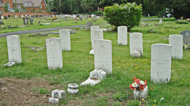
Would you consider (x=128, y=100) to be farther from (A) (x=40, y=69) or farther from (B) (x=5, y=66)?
(B) (x=5, y=66)

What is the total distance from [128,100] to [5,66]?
528cm

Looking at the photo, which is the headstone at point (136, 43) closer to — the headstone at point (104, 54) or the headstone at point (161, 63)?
the headstone at point (104, 54)

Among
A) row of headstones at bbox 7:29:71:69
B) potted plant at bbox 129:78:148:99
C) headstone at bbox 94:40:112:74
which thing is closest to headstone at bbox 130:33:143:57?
headstone at bbox 94:40:112:74

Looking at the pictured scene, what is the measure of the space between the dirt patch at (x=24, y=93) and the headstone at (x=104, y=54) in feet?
5.60

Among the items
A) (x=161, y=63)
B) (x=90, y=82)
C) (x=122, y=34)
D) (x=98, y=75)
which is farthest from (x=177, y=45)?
(x=90, y=82)

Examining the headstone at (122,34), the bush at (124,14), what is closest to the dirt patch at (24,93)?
the headstone at (122,34)

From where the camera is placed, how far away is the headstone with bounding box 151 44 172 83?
6230 mm

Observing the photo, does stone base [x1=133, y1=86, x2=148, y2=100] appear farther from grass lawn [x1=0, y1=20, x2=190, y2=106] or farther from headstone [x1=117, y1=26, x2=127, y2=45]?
headstone [x1=117, y1=26, x2=127, y2=45]

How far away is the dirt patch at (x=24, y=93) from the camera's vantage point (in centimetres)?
506

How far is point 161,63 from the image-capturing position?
6.29 m

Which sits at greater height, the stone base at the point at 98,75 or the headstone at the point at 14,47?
the headstone at the point at 14,47

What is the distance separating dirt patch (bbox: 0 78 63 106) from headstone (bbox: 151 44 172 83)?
270cm

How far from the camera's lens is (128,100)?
512cm

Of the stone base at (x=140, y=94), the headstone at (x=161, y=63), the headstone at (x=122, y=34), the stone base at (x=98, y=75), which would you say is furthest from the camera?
the headstone at (x=122, y=34)
